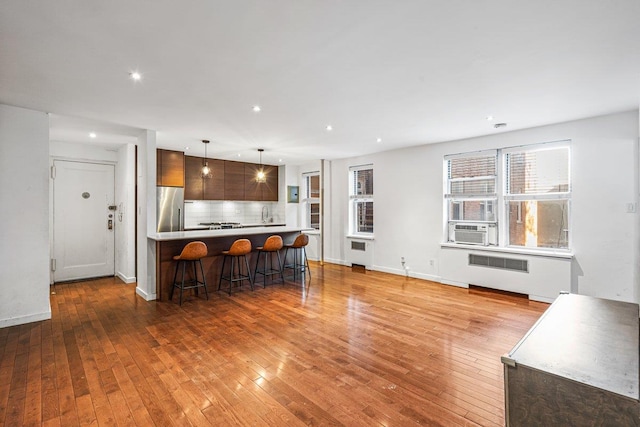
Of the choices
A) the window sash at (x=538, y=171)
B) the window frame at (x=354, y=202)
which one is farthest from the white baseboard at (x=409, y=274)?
the window sash at (x=538, y=171)

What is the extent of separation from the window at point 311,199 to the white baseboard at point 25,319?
5.81 meters

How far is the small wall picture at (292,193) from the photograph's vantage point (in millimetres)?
8477

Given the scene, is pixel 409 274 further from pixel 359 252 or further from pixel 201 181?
pixel 201 181

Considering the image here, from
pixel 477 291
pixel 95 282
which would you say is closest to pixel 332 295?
pixel 477 291

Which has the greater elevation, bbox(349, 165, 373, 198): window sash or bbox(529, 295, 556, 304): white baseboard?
bbox(349, 165, 373, 198): window sash

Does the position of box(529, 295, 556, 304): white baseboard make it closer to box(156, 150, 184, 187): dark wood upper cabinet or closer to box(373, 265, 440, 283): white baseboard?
box(373, 265, 440, 283): white baseboard

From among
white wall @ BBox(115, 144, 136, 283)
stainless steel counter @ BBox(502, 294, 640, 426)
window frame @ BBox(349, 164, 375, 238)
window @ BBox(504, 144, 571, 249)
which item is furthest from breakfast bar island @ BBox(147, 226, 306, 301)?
stainless steel counter @ BBox(502, 294, 640, 426)

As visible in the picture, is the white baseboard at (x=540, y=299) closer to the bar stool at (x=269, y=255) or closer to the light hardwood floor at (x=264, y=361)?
the light hardwood floor at (x=264, y=361)

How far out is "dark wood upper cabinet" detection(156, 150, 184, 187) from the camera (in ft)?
20.2

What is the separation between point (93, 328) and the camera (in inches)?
138

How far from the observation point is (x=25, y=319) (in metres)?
3.65

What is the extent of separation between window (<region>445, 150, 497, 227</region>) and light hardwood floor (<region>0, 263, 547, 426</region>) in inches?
58.5

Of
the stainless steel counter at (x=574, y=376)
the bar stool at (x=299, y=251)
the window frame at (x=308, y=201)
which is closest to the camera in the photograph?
the stainless steel counter at (x=574, y=376)

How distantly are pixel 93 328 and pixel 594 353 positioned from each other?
14.3 ft
